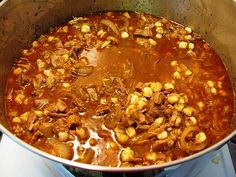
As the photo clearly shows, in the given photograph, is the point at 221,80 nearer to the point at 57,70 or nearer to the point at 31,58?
the point at 57,70

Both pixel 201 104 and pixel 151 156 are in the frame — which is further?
pixel 201 104

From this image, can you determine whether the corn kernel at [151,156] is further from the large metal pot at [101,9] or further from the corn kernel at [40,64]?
the corn kernel at [40,64]

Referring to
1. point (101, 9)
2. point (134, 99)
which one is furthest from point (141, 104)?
point (101, 9)

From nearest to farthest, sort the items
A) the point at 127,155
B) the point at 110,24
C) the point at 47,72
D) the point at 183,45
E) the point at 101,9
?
the point at 127,155, the point at 47,72, the point at 183,45, the point at 110,24, the point at 101,9

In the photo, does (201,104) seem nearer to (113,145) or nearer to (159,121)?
(159,121)

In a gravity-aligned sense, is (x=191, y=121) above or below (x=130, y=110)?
below

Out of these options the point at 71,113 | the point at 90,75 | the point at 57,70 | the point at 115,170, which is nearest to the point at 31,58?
the point at 57,70
